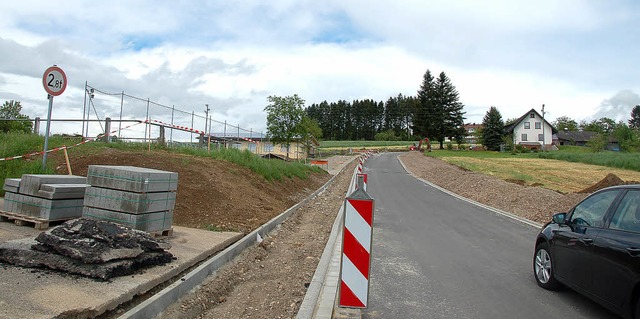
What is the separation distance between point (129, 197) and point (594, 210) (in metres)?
6.57

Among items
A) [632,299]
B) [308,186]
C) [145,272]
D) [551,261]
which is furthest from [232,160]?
[632,299]

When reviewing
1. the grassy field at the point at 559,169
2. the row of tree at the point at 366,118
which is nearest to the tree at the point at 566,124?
the row of tree at the point at 366,118

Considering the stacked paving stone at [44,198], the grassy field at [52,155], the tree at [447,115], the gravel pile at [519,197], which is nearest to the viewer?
the stacked paving stone at [44,198]

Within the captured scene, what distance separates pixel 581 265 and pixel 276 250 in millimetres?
5254

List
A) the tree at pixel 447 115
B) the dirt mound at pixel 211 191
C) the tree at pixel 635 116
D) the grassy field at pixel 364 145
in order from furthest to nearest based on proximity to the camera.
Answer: the tree at pixel 635 116 → the grassy field at pixel 364 145 → the tree at pixel 447 115 → the dirt mound at pixel 211 191

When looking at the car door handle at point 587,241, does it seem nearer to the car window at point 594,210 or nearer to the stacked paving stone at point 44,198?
the car window at point 594,210

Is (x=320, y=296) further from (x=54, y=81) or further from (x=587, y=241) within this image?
(x=54, y=81)

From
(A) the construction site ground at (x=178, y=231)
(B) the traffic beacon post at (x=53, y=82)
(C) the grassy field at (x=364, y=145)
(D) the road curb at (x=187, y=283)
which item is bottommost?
(D) the road curb at (x=187, y=283)

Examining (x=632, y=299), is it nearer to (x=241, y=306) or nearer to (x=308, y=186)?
(x=241, y=306)

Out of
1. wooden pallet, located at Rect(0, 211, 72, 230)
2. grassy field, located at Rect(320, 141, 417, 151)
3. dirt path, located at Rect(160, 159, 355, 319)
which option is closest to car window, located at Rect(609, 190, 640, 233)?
dirt path, located at Rect(160, 159, 355, 319)

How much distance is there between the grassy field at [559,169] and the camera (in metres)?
27.0

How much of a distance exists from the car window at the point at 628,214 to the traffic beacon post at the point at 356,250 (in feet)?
9.05

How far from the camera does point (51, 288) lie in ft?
14.8

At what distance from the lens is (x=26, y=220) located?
712cm
